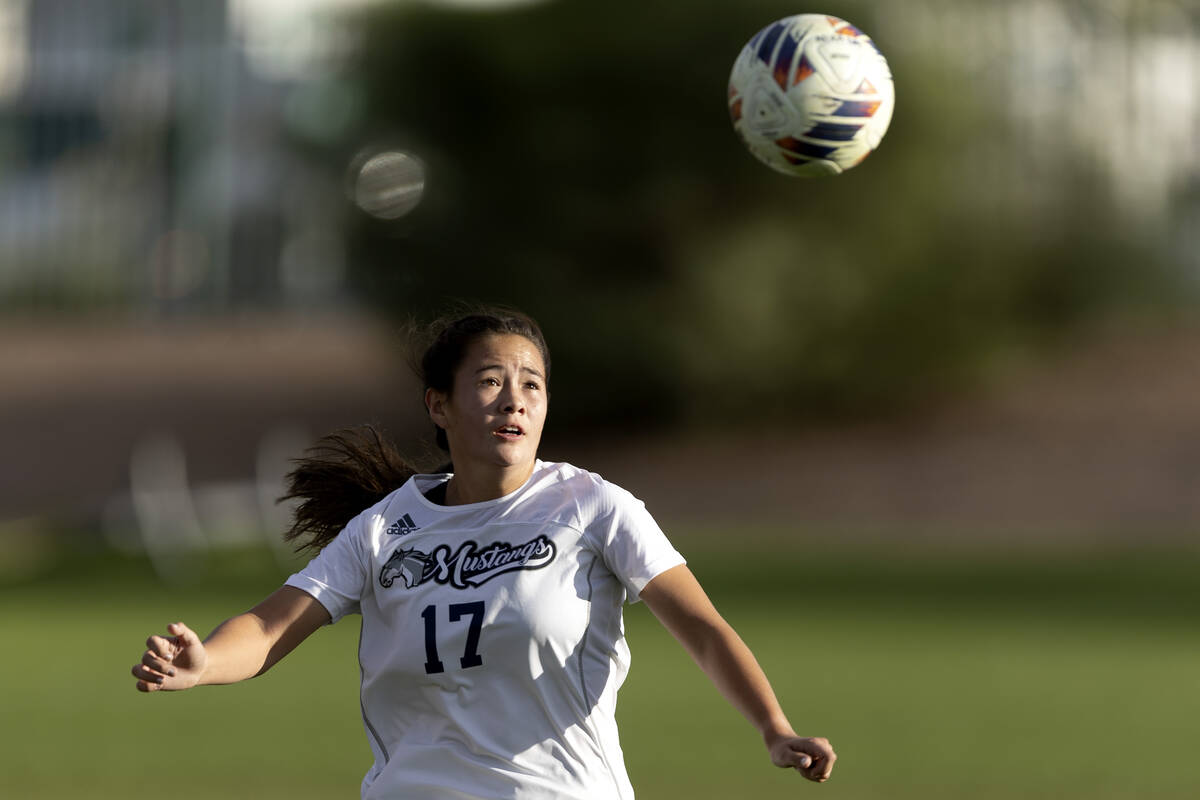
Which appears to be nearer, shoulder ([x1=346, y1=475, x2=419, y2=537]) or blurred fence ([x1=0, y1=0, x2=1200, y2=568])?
shoulder ([x1=346, y1=475, x2=419, y2=537])

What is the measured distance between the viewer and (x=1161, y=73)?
35.6m

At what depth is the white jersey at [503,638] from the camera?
4.91 meters

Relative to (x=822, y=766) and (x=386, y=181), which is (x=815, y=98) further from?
(x=386, y=181)

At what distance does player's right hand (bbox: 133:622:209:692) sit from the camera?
446 centimetres

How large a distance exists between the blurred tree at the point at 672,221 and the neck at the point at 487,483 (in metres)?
23.8

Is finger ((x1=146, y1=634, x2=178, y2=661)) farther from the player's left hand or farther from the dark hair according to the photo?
the player's left hand

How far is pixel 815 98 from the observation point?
7332mm

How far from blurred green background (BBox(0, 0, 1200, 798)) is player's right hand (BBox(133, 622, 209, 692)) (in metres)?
12.4

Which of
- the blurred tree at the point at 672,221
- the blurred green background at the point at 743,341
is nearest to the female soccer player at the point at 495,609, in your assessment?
the blurred green background at the point at 743,341

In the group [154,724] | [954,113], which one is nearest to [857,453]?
[954,113]

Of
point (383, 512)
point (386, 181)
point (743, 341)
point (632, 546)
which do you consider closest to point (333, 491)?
point (383, 512)

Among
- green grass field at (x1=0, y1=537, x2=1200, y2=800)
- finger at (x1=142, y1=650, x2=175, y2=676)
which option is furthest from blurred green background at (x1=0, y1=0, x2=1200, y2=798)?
finger at (x1=142, y1=650, x2=175, y2=676)

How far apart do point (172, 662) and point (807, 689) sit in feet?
34.8

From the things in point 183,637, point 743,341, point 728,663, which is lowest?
point 743,341
